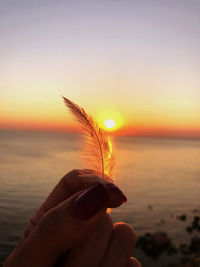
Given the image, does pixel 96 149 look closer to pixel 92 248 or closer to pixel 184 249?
pixel 92 248

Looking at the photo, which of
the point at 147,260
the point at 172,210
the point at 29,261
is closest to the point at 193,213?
the point at 172,210

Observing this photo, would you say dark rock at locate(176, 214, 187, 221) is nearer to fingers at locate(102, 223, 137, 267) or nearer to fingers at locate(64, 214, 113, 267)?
fingers at locate(102, 223, 137, 267)

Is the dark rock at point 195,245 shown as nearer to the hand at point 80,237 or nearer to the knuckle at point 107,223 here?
the hand at point 80,237

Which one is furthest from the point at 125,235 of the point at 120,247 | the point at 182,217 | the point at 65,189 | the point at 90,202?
the point at 182,217

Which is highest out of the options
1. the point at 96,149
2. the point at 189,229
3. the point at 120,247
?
the point at 96,149

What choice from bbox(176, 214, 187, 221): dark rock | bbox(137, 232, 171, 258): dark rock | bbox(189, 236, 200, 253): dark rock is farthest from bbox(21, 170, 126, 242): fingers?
bbox(176, 214, 187, 221): dark rock

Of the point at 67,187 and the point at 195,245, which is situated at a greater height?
the point at 67,187

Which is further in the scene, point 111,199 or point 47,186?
point 47,186

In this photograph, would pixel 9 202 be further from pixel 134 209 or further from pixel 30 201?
pixel 134 209
